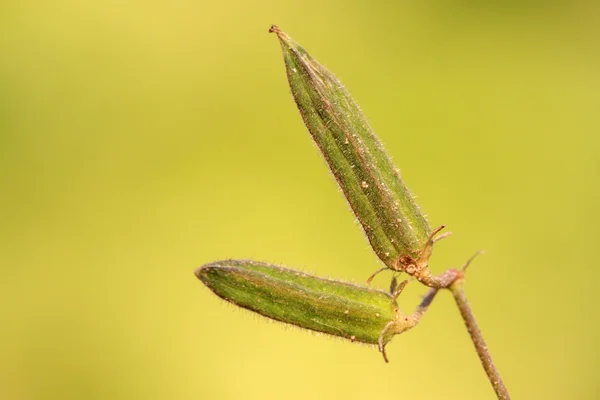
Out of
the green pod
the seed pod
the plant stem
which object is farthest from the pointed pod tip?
the plant stem

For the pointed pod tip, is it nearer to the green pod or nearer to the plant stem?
the green pod

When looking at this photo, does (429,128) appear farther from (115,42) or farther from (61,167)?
(61,167)

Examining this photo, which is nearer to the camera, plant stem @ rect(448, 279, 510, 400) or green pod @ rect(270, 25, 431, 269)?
plant stem @ rect(448, 279, 510, 400)

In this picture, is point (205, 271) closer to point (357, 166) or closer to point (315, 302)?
point (315, 302)

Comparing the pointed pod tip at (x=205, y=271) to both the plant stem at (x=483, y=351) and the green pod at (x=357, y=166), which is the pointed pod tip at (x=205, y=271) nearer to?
the green pod at (x=357, y=166)

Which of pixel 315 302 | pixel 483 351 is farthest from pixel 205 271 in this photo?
pixel 483 351
